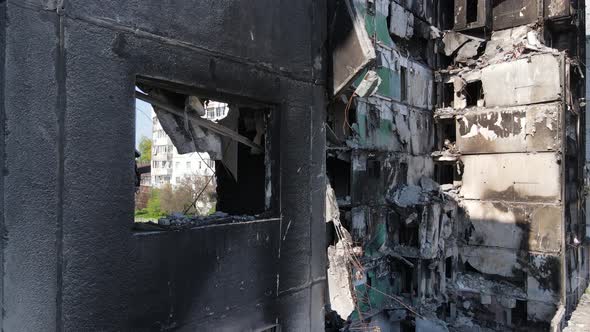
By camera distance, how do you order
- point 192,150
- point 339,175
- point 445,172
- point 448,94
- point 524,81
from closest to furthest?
point 192,150
point 339,175
point 524,81
point 448,94
point 445,172

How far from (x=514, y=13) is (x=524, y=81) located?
9.69 ft

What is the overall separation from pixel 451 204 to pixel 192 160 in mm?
25191

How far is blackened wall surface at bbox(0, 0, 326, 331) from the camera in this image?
325 cm

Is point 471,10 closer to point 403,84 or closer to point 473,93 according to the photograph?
point 473,93

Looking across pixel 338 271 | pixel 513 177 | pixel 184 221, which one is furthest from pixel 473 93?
pixel 184 221

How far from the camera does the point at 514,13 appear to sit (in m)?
16.2

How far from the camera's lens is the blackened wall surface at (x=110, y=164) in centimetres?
325

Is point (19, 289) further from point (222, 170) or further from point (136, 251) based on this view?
point (222, 170)

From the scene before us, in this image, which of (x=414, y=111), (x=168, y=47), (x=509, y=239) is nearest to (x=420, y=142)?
(x=414, y=111)

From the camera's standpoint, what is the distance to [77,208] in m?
3.52

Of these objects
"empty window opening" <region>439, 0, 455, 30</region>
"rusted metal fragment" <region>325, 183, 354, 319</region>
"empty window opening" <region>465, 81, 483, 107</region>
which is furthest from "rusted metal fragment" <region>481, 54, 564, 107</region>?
"rusted metal fragment" <region>325, 183, 354, 319</region>

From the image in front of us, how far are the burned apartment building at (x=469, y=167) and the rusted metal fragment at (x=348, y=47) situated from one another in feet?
18.3

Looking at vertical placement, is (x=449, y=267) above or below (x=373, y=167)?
below

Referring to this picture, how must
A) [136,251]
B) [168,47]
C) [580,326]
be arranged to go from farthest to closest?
[580,326] < [168,47] < [136,251]
